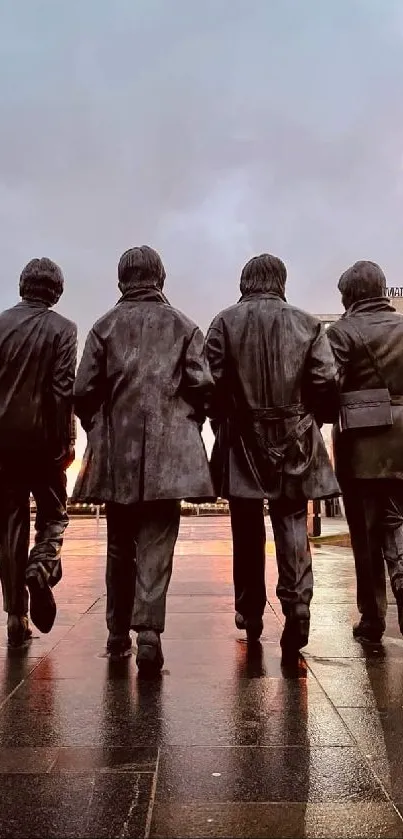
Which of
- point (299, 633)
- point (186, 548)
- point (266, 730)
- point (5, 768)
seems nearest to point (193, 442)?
point (299, 633)

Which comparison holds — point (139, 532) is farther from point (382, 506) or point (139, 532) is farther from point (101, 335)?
point (382, 506)

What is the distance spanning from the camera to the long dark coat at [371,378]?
15.8 ft

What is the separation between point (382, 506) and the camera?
4867mm

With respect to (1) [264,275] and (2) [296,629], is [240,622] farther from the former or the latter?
(1) [264,275]

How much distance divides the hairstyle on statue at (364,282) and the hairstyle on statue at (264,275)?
0.50 meters

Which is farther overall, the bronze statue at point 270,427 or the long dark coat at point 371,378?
the long dark coat at point 371,378

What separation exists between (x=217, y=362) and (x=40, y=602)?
1.68m

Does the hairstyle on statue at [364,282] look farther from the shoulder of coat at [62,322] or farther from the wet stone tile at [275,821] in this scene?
the wet stone tile at [275,821]

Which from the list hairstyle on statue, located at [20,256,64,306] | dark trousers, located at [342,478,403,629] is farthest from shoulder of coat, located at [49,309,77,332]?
dark trousers, located at [342,478,403,629]

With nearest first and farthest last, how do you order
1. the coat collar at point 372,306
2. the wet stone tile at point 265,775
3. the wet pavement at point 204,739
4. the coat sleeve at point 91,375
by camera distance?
the wet pavement at point 204,739 → the wet stone tile at point 265,775 → the coat sleeve at point 91,375 → the coat collar at point 372,306

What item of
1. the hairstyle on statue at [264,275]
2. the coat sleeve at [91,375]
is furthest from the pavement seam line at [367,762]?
the hairstyle on statue at [264,275]

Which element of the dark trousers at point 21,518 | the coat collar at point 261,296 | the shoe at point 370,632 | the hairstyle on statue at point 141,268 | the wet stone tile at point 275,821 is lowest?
the wet stone tile at point 275,821

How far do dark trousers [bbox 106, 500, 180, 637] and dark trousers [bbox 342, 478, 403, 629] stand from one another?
1251mm

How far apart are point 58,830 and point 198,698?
146 centimetres
